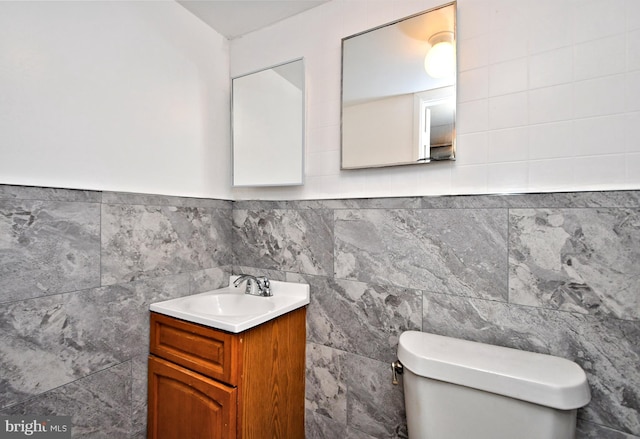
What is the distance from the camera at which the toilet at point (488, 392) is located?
79 cm

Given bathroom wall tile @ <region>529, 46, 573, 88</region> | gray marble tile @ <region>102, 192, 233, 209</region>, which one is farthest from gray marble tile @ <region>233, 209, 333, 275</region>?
bathroom wall tile @ <region>529, 46, 573, 88</region>

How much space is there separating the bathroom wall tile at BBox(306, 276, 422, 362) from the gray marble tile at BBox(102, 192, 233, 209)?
68cm

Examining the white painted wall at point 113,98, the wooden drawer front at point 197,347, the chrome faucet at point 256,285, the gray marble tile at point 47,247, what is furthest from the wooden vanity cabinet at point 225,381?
the white painted wall at point 113,98

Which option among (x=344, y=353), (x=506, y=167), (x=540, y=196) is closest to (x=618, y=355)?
(x=540, y=196)

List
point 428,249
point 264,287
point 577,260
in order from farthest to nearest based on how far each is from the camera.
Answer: point 264,287, point 428,249, point 577,260

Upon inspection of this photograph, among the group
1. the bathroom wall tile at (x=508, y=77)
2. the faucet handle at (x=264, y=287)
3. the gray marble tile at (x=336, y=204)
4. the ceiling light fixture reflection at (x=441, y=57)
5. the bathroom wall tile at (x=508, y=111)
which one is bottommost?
the faucet handle at (x=264, y=287)

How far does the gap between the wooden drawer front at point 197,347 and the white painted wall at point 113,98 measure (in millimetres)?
628

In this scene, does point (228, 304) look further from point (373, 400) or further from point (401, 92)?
point (401, 92)

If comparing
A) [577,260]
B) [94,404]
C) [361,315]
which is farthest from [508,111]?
[94,404]

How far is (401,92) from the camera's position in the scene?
4.10 feet

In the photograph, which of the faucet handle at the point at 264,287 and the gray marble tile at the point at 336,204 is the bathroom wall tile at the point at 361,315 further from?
the gray marble tile at the point at 336,204

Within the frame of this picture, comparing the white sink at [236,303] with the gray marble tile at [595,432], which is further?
the white sink at [236,303]

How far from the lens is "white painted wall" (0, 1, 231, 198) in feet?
3.24

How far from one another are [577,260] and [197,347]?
4.62ft
